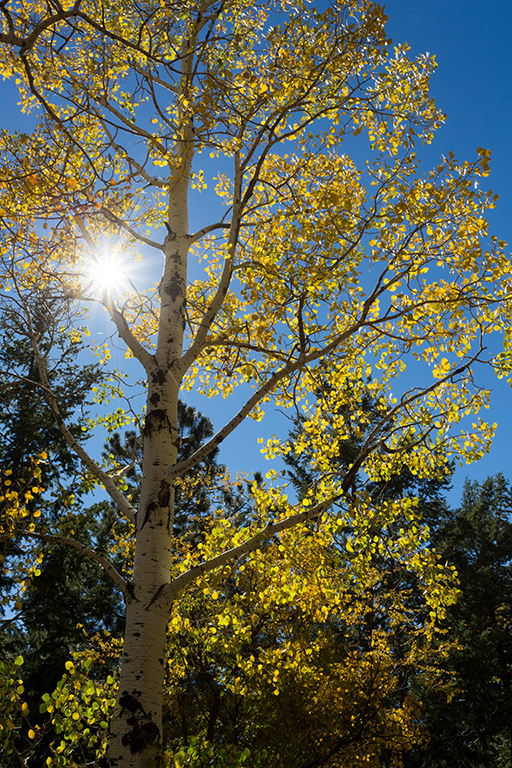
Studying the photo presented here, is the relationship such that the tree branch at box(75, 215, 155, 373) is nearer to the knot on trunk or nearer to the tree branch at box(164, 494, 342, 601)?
the tree branch at box(164, 494, 342, 601)

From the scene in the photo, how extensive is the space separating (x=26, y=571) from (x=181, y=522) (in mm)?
13660

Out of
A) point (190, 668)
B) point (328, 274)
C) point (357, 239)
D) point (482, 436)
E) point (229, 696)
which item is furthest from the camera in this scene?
point (229, 696)

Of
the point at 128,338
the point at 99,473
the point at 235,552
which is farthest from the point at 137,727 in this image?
the point at 128,338

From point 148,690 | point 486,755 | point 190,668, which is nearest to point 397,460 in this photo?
point 148,690

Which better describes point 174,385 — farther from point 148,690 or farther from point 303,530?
point 148,690

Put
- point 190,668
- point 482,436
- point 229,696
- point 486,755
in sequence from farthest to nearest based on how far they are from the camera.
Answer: point 486,755 < point 229,696 < point 190,668 < point 482,436

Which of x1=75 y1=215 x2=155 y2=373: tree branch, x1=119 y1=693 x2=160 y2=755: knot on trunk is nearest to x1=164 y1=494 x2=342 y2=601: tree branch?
x1=119 y1=693 x2=160 y2=755: knot on trunk

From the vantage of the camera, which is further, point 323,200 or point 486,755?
point 486,755

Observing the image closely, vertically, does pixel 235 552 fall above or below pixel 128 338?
below

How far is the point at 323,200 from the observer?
3836mm

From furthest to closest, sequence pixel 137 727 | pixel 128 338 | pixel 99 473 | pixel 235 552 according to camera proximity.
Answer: pixel 128 338 < pixel 99 473 < pixel 235 552 < pixel 137 727

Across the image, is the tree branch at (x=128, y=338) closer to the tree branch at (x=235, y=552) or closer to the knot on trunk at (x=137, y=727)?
the tree branch at (x=235, y=552)

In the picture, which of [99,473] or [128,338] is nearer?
[99,473]

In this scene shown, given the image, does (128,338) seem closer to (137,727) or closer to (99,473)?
(99,473)
